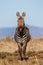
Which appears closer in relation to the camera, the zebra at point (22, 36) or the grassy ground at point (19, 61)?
the grassy ground at point (19, 61)

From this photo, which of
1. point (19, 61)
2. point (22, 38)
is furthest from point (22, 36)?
point (19, 61)

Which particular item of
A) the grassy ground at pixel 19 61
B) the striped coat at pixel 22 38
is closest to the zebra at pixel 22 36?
the striped coat at pixel 22 38

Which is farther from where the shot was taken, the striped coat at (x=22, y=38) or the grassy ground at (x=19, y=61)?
the striped coat at (x=22, y=38)

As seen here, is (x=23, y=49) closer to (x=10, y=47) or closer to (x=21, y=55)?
(x=21, y=55)

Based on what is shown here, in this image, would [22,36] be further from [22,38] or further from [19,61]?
[19,61]

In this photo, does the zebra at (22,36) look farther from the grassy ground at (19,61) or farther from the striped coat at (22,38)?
the grassy ground at (19,61)

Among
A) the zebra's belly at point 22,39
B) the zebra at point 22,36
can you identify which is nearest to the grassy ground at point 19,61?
the zebra at point 22,36

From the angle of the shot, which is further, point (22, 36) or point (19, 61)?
point (22, 36)

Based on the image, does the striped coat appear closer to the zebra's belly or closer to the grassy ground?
the zebra's belly

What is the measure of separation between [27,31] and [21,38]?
1.24 ft

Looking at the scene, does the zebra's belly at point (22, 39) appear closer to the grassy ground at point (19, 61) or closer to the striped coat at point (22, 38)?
the striped coat at point (22, 38)

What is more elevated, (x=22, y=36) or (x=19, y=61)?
(x=22, y=36)

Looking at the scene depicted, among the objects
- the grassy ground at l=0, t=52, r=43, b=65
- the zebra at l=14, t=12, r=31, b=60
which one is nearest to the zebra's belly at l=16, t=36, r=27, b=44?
the zebra at l=14, t=12, r=31, b=60

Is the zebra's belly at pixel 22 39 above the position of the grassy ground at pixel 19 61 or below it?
above
